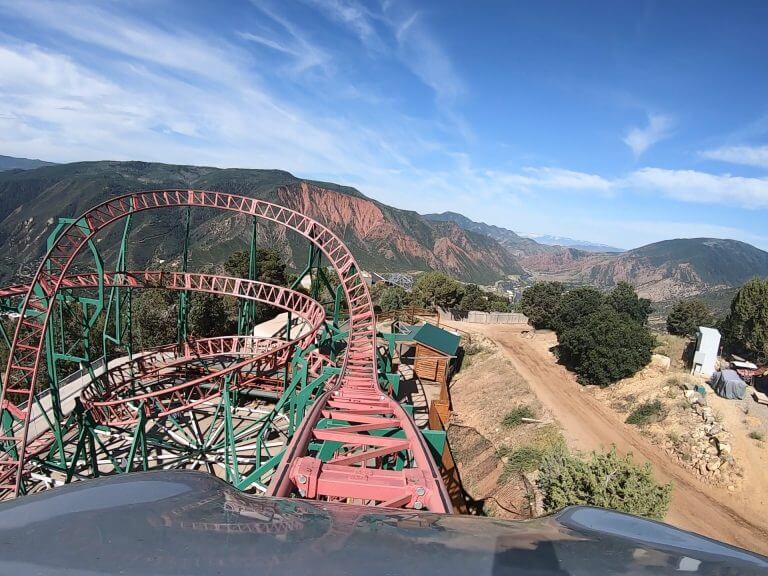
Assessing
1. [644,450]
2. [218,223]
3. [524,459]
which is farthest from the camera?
[218,223]

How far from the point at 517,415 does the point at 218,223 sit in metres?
120

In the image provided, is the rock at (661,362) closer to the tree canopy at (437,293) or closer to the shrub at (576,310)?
the shrub at (576,310)

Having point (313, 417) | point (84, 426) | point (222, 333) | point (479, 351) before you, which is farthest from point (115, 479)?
point (222, 333)

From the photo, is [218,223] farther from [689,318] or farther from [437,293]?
[689,318]

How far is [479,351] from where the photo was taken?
28453mm

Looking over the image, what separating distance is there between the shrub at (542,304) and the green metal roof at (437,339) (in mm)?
12914

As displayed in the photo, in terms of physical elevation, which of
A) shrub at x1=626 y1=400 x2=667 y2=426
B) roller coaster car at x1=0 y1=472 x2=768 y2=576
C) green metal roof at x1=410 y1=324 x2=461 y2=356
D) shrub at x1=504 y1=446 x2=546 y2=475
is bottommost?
shrub at x1=504 y1=446 x2=546 y2=475

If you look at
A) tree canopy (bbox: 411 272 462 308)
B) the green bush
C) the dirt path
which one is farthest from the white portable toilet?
tree canopy (bbox: 411 272 462 308)

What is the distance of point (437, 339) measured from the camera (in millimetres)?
24359

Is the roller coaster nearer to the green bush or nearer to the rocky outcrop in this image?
the green bush

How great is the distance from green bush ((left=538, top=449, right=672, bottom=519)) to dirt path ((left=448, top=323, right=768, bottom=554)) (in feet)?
10.8

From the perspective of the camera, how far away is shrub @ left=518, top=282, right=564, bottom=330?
3596 cm

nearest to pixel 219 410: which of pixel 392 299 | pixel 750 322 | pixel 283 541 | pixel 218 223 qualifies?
pixel 283 541

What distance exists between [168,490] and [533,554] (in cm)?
128
